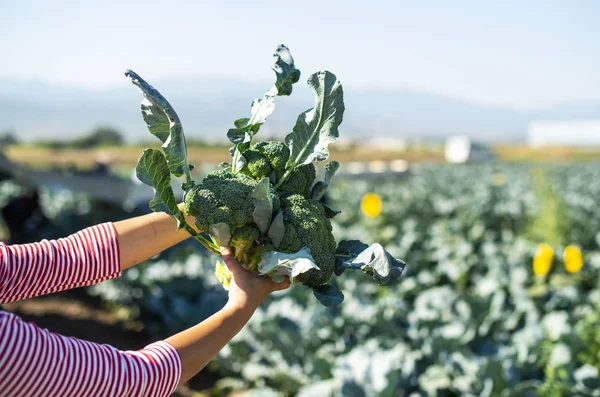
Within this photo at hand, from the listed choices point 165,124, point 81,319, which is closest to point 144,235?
point 165,124

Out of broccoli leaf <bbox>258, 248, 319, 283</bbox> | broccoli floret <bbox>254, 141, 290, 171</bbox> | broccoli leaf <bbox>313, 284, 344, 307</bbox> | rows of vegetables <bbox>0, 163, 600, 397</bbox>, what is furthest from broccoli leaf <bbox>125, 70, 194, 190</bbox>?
rows of vegetables <bbox>0, 163, 600, 397</bbox>

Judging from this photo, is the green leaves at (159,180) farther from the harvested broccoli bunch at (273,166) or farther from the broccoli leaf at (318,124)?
the broccoli leaf at (318,124)

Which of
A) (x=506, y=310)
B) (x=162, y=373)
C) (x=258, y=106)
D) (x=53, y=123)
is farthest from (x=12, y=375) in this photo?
(x=53, y=123)

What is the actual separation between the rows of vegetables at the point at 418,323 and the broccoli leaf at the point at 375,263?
147cm

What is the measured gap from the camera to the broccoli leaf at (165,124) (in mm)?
1541

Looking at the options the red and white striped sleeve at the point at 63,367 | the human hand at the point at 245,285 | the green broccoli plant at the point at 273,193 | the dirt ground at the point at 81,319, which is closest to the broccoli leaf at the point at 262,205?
the green broccoli plant at the point at 273,193

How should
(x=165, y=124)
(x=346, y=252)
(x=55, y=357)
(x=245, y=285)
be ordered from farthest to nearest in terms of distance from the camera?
(x=346, y=252) < (x=165, y=124) < (x=245, y=285) < (x=55, y=357)

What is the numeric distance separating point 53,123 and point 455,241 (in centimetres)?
9412

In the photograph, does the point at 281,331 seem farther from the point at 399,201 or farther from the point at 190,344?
the point at 399,201

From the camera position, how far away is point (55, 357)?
115cm

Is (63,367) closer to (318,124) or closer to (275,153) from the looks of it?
(275,153)

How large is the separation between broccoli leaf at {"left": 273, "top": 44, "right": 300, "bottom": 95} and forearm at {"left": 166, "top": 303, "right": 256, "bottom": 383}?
2.12ft

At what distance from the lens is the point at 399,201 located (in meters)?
10.7

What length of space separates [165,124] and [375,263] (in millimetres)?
689
